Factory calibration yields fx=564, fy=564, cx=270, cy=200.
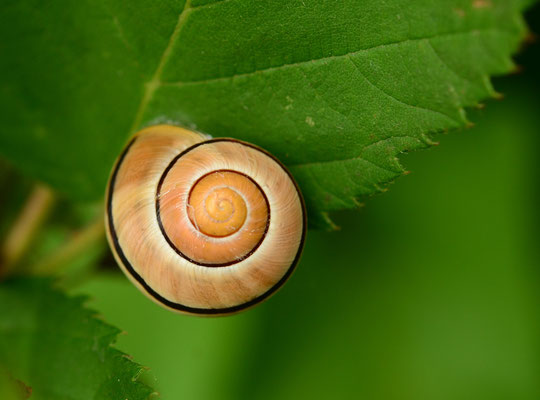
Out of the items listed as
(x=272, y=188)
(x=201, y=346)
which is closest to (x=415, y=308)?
(x=201, y=346)

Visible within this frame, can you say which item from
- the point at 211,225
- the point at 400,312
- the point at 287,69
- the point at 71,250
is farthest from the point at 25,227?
the point at 400,312

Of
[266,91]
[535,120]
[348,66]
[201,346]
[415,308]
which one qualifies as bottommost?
[201,346]

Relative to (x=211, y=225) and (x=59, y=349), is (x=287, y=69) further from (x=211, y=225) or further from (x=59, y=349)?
(x=59, y=349)

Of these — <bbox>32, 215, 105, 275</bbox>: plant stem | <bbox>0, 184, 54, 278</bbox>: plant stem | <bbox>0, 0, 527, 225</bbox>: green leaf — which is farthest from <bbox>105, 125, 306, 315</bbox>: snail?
<bbox>0, 184, 54, 278</bbox>: plant stem

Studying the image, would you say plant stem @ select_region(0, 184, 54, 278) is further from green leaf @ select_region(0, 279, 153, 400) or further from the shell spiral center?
the shell spiral center

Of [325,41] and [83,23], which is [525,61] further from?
[83,23]
